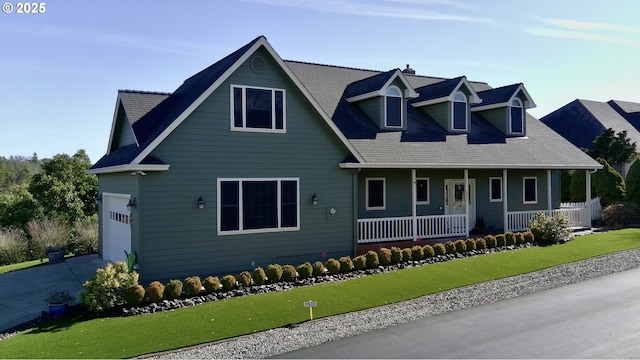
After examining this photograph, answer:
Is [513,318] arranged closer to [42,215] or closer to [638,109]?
[42,215]

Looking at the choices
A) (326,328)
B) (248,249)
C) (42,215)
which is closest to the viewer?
(326,328)

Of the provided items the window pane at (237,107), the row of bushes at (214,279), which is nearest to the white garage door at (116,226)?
the row of bushes at (214,279)

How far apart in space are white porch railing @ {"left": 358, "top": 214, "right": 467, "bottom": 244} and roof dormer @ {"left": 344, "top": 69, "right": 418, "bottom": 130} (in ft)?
13.6

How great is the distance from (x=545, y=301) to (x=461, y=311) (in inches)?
94.8

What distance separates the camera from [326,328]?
995cm

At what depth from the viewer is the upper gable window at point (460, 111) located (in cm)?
2188

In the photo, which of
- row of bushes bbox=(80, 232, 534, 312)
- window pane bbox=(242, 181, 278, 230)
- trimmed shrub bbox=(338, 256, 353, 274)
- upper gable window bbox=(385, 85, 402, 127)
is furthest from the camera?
upper gable window bbox=(385, 85, 402, 127)

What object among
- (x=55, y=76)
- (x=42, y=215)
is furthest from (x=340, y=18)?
(x=42, y=215)

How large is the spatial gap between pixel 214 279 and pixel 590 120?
4087 cm

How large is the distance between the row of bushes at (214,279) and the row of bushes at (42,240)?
387 inches

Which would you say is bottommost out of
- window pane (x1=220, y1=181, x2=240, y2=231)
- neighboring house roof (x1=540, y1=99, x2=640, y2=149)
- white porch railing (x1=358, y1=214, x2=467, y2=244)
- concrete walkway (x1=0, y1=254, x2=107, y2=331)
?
concrete walkway (x1=0, y1=254, x2=107, y2=331)

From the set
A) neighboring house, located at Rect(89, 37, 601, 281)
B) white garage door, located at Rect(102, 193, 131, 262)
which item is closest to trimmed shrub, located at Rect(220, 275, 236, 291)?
neighboring house, located at Rect(89, 37, 601, 281)

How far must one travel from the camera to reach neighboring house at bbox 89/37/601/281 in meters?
13.1

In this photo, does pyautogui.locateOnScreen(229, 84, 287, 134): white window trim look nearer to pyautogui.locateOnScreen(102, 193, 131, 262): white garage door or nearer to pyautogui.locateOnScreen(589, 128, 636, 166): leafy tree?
pyautogui.locateOnScreen(102, 193, 131, 262): white garage door
